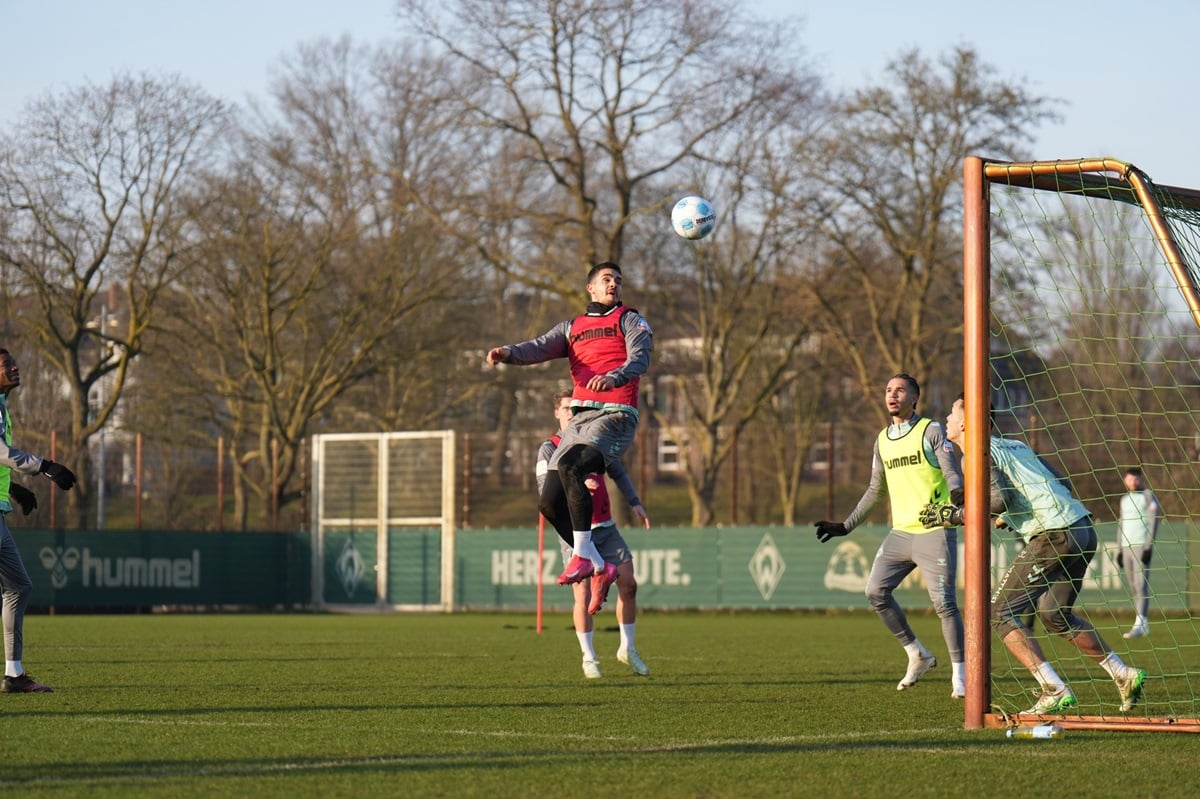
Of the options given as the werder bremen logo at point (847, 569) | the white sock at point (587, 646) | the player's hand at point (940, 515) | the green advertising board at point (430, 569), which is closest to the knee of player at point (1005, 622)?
the player's hand at point (940, 515)

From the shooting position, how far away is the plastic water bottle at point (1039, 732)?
24.9 ft

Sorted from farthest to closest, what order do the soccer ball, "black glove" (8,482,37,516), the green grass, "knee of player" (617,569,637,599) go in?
"knee of player" (617,569,637,599), the soccer ball, "black glove" (8,482,37,516), the green grass

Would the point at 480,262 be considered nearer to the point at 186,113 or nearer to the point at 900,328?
the point at 186,113

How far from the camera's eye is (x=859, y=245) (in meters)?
35.3

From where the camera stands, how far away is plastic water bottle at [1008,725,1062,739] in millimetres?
7590

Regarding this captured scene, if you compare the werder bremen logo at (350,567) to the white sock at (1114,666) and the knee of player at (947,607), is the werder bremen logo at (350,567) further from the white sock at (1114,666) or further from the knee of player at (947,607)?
the white sock at (1114,666)

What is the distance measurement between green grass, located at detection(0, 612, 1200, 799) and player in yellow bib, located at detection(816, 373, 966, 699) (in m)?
0.51

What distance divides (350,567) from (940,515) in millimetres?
22489

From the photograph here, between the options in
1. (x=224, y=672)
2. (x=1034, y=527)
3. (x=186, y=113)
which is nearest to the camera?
(x=1034, y=527)

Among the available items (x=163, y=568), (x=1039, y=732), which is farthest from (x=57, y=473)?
(x=163, y=568)

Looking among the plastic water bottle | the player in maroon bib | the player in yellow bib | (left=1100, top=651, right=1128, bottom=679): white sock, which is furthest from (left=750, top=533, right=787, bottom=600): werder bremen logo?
the plastic water bottle

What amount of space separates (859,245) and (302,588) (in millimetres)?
14329

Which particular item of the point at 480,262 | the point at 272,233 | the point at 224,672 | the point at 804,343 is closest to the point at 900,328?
the point at 804,343

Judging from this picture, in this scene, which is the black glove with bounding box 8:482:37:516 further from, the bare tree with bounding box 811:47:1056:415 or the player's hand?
the bare tree with bounding box 811:47:1056:415
